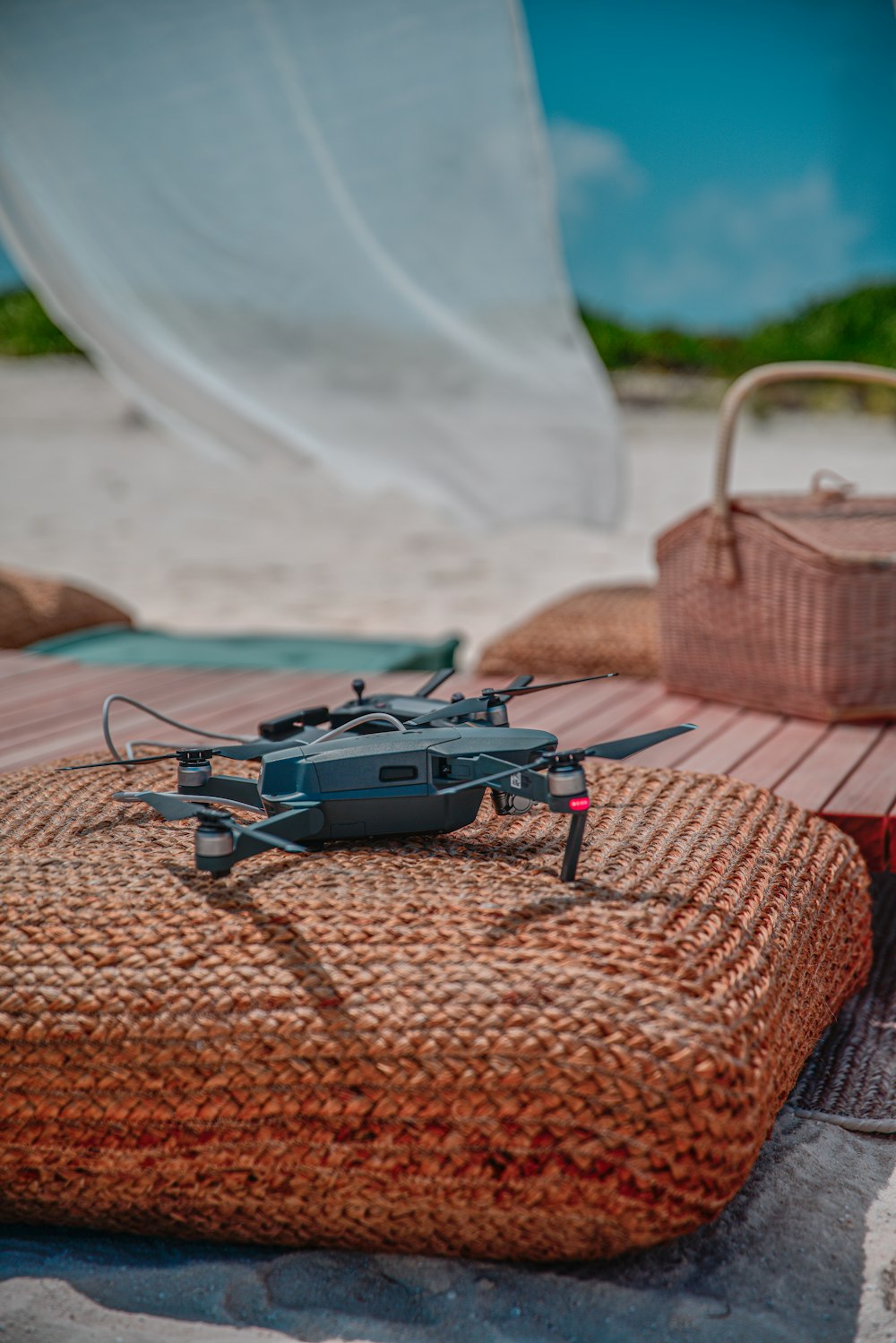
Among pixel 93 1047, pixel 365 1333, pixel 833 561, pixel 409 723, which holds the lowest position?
pixel 365 1333

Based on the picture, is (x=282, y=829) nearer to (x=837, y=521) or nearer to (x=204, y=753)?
(x=204, y=753)

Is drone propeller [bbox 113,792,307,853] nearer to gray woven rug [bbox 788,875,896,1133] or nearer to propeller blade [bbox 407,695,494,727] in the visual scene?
propeller blade [bbox 407,695,494,727]

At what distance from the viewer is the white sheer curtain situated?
10.0 feet

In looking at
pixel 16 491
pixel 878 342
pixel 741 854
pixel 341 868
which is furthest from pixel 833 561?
pixel 878 342

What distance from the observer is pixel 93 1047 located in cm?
112

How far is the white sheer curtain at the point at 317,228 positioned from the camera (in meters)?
3.05

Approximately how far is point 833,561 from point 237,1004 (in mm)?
1458

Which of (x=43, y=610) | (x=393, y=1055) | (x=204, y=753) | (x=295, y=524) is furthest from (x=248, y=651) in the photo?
(x=295, y=524)

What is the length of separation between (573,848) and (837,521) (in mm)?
1453

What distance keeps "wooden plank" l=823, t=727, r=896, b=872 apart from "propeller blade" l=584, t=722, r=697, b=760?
597 mm

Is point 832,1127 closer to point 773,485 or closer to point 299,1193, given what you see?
point 299,1193

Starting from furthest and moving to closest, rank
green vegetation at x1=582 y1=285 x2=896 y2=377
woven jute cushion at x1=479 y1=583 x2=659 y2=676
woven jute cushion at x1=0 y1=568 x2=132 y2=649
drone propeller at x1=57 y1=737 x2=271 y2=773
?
green vegetation at x1=582 y1=285 x2=896 y2=377 → woven jute cushion at x1=0 y1=568 x2=132 y2=649 → woven jute cushion at x1=479 y1=583 x2=659 y2=676 → drone propeller at x1=57 y1=737 x2=271 y2=773

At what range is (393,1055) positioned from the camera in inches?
42.1

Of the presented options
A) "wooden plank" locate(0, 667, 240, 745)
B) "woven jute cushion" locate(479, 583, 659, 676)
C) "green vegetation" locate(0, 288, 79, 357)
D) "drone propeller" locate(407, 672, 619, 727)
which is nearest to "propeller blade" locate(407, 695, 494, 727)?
"drone propeller" locate(407, 672, 619, 727)
